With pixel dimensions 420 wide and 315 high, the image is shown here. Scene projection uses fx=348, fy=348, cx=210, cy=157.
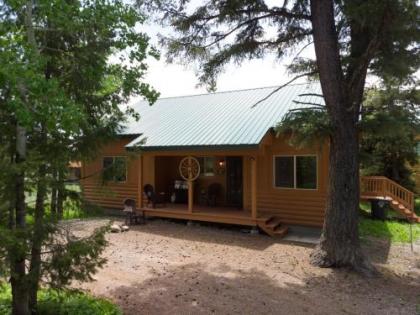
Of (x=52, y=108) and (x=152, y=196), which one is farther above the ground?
(x=52, y=108)

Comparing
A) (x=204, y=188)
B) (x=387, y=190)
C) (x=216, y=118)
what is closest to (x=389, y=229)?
(x=387, y=190)

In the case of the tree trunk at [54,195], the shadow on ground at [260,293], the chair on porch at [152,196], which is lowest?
the shadow on ground at [260,293]

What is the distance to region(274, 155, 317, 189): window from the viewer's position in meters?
11.2

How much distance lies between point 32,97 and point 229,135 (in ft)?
26.2

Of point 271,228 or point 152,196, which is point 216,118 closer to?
point 152,196

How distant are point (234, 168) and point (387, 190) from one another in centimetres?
587

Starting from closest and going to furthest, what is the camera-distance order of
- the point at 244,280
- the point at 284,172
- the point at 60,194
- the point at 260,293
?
the point at 60,194 < the point at 260,293 < the point at 244,280 < the point at 284,172

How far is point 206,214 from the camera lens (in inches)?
459

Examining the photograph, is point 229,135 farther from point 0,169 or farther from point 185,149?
point 0,169

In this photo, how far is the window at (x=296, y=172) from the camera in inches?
441

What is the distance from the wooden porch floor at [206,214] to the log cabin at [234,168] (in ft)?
0.11

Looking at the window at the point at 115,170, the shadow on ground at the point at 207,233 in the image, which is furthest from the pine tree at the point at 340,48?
the window at the point at 115,170

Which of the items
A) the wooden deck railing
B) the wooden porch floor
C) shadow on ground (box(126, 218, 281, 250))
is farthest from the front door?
the wooden deck railing

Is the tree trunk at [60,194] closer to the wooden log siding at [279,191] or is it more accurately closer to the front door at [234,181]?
the wooden log siding at [279,191]
